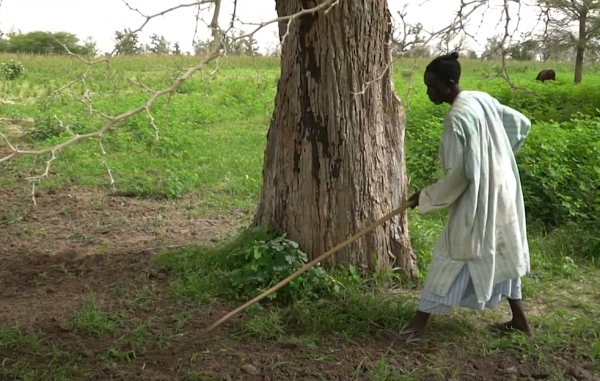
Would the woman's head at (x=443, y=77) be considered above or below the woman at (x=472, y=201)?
above

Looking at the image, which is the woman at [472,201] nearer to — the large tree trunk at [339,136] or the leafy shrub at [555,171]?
the large tree trunk at [339,136]

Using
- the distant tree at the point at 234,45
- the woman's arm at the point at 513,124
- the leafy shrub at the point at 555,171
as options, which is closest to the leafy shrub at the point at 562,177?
the leafy shrub at the point at 555,171

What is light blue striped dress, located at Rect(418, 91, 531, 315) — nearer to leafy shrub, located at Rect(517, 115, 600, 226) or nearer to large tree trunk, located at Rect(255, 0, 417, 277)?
large tree trunk, located at Rect(255, 0, 417, 277)

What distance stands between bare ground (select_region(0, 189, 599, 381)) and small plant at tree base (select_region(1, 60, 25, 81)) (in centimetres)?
1240

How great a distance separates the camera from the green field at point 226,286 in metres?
3.46

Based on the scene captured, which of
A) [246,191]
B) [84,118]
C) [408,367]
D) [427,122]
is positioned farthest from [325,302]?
[84,118]

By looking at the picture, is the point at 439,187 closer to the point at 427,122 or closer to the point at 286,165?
the point at 286,165

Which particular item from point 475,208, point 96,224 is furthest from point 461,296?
point 96,224

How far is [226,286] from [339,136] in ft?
3.90

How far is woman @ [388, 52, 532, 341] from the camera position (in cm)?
332

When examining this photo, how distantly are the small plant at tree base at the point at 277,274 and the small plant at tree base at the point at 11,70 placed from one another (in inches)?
547

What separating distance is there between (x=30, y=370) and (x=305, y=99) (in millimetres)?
2212

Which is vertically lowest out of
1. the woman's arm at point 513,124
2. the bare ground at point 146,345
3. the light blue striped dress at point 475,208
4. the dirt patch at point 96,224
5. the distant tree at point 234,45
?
the bare ground at point 146,345

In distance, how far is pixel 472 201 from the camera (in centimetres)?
338
